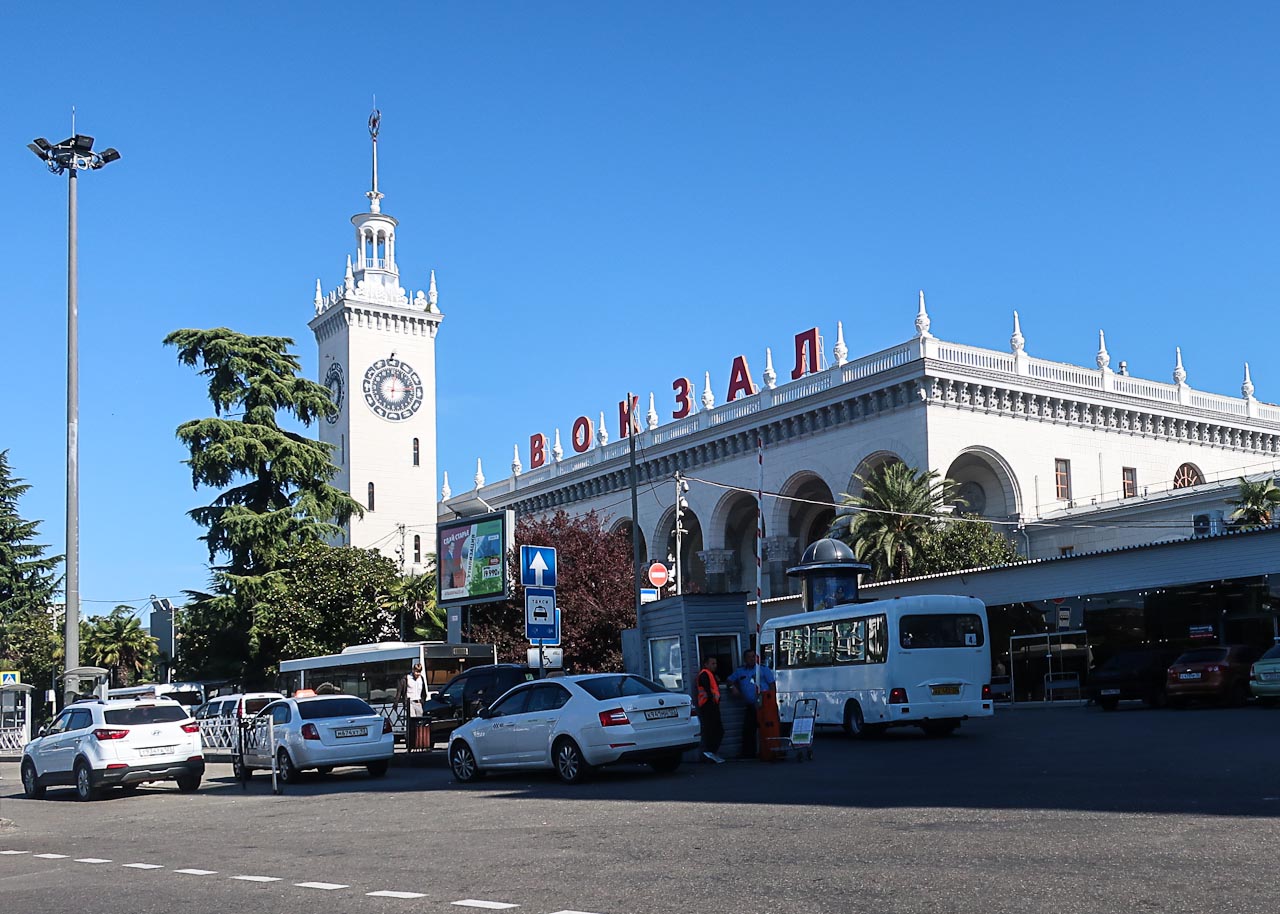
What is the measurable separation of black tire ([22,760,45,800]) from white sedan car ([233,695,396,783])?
3.47 metres

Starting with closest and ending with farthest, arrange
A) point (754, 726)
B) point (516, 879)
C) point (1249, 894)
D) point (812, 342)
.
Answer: point (1249, 894) < point (516, 879) < point (754, 726) < point (812, 342)

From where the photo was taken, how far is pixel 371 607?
172 feet

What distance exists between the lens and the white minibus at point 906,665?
24.3m

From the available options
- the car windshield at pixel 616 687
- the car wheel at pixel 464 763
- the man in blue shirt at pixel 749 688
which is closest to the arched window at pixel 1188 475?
the man in blue shirt at pixel 749 688

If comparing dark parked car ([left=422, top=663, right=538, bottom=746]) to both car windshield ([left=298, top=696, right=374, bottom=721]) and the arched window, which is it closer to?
car windshield ([left=298, top=696, right=374, bottom=721])

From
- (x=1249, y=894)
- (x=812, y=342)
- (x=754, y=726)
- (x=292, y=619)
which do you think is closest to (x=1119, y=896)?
(x=1249, y=894)

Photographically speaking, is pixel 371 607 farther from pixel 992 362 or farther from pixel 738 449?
pixel 992 362

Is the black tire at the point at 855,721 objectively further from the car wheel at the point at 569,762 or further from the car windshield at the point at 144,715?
the car windshield at the point at 144,715

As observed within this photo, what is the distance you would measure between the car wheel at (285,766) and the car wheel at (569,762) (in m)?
5.97

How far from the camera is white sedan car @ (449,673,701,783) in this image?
17.1 m

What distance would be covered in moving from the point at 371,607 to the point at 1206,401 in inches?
1461

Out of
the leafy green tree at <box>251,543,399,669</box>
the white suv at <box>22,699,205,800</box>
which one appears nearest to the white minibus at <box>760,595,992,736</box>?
the white suv at <box>22,699,205,800</box>

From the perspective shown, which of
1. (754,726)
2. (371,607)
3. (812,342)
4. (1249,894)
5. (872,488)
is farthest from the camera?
(812,342)

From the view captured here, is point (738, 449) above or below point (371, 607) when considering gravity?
above
